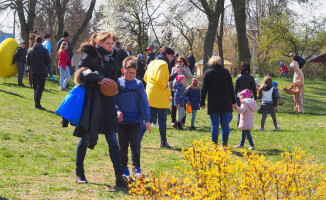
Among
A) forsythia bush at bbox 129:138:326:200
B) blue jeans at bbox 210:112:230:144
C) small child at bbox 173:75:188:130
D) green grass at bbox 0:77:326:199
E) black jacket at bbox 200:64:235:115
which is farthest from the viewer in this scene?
small child at bbox 173:75:188:130

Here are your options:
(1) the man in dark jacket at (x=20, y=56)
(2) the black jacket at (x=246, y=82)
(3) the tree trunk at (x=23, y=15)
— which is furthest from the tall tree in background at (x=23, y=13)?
(2) the black jacket at (x=246, y=82)

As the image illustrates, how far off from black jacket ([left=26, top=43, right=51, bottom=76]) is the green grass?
3.72 ft

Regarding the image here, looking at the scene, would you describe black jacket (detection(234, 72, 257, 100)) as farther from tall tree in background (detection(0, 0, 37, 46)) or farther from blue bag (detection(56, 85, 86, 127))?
tall tree in background (detection(0, 0, 37, 46))

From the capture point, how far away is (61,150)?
8.08 metres

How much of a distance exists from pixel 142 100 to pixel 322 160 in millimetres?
4204

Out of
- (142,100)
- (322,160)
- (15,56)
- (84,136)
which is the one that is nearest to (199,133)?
(322,160)

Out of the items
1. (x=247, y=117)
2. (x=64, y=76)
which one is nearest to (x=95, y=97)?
(x=247, y=117)

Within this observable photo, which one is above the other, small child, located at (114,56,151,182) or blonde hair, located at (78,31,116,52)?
blonde hair, located at (78,31,116,52)

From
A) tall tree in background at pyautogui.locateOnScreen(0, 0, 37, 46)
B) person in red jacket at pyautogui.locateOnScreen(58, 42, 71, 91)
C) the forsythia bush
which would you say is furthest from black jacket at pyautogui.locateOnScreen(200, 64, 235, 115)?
tall tree in background at pyautogui.locateOnScreen(0, 0, 37, 46)

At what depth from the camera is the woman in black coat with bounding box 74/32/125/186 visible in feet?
17.5

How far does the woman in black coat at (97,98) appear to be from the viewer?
533 cm

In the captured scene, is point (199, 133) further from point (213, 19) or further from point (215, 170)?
point (213, 19)

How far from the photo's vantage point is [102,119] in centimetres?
553

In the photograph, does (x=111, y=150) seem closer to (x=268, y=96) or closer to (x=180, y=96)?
(x=180, y=96)
